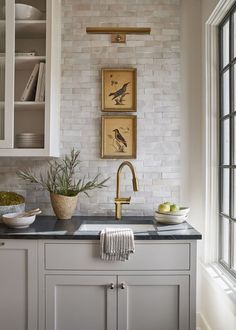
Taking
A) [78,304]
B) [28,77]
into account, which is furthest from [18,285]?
[28,77]

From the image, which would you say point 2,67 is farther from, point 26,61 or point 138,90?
point 138,90

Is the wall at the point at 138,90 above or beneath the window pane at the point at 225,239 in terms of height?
above

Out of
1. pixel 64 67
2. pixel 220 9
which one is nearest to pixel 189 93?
pixel 220 9

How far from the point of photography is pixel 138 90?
2.43 m

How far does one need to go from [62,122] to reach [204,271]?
1534 mm

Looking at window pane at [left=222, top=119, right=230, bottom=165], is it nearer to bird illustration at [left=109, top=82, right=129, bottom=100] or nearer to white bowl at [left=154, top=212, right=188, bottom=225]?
white bowl at [left=154, top=212, right=188, bottom=225]

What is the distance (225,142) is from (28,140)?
53.8 inches

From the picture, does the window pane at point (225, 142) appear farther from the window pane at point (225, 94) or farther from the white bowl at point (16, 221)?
the white bowl at point (16, 221)

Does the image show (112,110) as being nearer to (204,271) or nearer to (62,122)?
(62,122)

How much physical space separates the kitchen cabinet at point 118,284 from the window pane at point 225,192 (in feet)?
1.51

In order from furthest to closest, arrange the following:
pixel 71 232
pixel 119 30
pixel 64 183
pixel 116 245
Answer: pixel 64 183 → pixel 119 30 → pixel 71 232 → pixel 116 245

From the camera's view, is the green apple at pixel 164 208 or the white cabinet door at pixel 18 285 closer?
the white cabinet door at pixel 18 285

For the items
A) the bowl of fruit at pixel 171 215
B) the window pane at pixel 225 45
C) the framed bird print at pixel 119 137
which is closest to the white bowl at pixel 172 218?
the bowl of fruit at pixel 171 215

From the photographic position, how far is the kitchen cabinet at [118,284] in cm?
183
